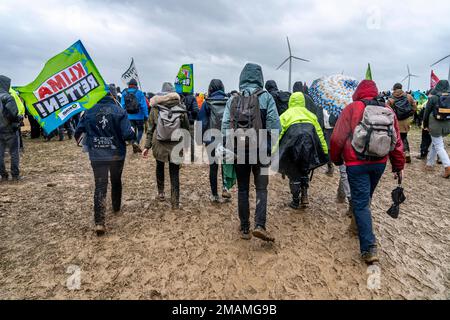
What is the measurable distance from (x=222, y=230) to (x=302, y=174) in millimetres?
1515

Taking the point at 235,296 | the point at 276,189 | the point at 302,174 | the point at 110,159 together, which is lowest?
the point at 235,296

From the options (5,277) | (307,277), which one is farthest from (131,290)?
(307,277)

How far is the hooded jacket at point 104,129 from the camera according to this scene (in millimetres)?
4082

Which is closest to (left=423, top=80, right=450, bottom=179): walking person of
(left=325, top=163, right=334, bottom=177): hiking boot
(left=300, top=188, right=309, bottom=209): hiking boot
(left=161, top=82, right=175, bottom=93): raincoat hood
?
(left=325, top=163, right=334, bottom=177): hiking boot

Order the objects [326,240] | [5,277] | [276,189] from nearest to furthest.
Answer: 1. [5,277]
2. [326,240]
3. [276,189]

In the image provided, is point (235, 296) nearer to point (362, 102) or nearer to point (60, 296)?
point (60, 296)

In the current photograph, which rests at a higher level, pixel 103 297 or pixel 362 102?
pixel 362 102

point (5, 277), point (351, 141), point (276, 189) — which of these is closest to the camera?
point (5, 277)

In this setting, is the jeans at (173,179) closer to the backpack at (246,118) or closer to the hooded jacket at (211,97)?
the hooded jacket at (211,97)

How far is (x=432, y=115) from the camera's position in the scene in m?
7.38

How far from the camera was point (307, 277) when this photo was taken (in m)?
3.15

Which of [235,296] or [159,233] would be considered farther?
[159,233]

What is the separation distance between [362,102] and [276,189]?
311 cm

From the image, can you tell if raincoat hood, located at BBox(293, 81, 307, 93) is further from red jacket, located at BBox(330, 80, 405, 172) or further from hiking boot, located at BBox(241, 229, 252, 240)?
hiking boot, located at BBox(241, 229, 252, 240)
